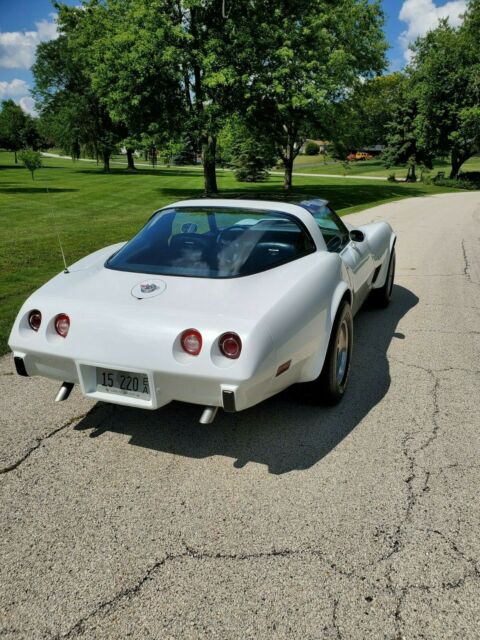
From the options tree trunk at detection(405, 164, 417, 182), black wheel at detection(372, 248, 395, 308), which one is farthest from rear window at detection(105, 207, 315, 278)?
tree trunk at detection(405, 164, 417, 182)

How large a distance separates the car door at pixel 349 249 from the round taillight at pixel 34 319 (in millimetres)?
2210

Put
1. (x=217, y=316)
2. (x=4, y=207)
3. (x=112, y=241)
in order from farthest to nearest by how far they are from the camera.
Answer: (x=4, y=207) < (x=112, y=241) < (x=217, y=316)

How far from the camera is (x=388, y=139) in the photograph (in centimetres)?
4959

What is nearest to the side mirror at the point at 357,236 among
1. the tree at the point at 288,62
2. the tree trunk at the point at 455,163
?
the tree at the point at 288,62

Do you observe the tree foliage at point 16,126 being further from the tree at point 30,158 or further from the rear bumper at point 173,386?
the rear bumper at point 173,386

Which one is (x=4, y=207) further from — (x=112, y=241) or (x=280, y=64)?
(x=280, y=64)

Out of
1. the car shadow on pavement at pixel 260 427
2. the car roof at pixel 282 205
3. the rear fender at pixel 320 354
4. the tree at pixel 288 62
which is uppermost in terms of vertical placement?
the tree at pixel 288 62

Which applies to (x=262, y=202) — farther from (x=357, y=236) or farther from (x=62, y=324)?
(x=62, y=324)

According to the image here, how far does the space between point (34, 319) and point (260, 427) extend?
1.60 metres

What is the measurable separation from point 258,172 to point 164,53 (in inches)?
918

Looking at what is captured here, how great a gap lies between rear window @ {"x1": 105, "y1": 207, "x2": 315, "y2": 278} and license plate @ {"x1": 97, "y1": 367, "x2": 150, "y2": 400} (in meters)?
0.77

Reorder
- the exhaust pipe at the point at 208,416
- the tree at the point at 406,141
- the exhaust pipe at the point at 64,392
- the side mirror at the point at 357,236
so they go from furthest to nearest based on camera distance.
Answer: the tree at the point at 406,141 → the side mirror at the point at 357,236 → the exhaust pipe at the point at 64,392 → the exhaust pipe at the point at 208,416

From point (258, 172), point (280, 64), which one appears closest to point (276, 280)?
point (280, 64)

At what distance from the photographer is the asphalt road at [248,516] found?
193cm
